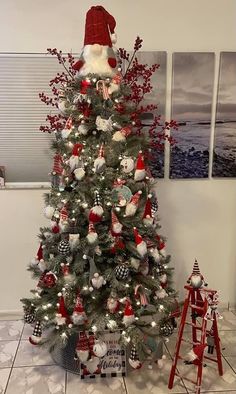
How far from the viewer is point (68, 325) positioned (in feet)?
6.40

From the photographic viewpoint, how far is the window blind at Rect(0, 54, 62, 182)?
8.02 feet

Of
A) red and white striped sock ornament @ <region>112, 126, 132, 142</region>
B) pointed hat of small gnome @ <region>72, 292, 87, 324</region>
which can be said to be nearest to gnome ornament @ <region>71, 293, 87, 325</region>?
pointed hat of small gnome @ <region>72, 292, 87, 324</region>

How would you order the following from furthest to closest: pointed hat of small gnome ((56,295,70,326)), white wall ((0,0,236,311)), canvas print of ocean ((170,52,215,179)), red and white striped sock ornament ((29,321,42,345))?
canvas print of ocean ((170,52,215,179))
white wall ((0,0,236,311))
red and white striped sock ornament ((29,321,42,345))
pointed hat of small gnome ((56,295,70,326))

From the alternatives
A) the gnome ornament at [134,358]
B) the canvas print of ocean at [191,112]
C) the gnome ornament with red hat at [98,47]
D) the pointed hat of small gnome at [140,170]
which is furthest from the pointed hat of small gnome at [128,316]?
the gnome ornament with red hat at [98,47]

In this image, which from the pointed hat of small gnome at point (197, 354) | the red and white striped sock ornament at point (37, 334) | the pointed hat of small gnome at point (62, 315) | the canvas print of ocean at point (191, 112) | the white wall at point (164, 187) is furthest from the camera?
the canvas print of ocean at point (191, 112)

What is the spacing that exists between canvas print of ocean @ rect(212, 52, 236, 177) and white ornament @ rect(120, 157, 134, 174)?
1.01 meters

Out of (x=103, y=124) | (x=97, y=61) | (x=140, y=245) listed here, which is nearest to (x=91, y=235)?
(x=140, y=245)

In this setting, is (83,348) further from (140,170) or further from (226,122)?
(226,122)

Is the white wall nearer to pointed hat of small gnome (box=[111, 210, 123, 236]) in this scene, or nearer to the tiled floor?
the tiled floor

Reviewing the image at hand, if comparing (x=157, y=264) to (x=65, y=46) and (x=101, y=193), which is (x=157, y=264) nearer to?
(x=101, y=193)

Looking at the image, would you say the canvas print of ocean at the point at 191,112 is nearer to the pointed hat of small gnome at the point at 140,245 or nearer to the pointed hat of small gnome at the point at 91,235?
the pointed hat of small gnome at the point at 140,245

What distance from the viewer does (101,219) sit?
1.91m

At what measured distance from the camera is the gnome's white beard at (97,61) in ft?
6.44

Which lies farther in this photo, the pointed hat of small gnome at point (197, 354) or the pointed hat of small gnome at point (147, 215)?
the pointed hat of small gnome at point (147, 215)
